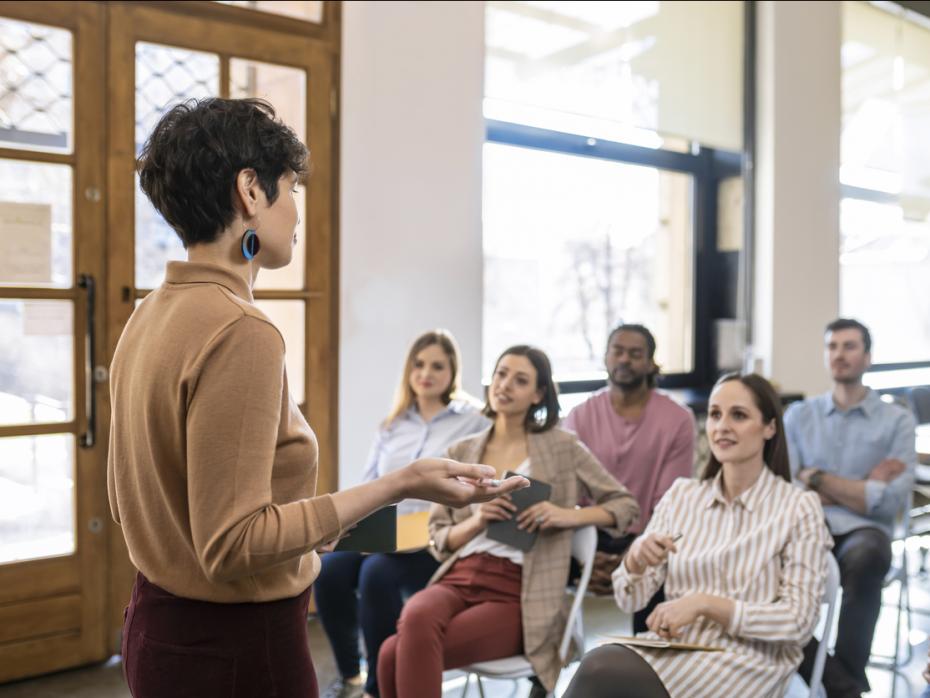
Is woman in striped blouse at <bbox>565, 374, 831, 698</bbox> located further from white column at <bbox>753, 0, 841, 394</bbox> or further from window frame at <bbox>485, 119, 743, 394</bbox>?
white column at <bbox>753, 0, 841, 394</bbox>

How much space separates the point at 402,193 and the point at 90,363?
145 centimetres

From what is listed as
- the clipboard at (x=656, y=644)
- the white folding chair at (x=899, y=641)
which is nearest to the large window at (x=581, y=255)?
the white folding chair at (x=899, y=641)

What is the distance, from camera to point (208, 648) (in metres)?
1.08

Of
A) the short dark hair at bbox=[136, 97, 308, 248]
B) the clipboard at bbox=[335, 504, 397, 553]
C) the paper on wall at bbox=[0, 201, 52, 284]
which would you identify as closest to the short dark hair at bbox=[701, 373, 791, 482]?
the clipboard at bbox=[335, 504, 397, 553]

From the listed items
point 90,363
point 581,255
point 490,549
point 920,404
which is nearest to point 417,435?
point 490,549

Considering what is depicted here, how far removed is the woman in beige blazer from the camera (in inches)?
93.9

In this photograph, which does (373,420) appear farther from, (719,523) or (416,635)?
(719,523)

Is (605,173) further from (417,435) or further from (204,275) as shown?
(204,275)

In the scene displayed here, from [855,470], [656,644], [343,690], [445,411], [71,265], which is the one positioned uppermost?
[71,265]

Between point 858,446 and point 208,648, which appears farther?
point 858,446

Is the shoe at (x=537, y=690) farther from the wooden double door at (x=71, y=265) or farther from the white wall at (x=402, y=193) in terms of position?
the wooden double door at (x=71, y=265)

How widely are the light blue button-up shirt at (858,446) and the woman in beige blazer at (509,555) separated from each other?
1060mm

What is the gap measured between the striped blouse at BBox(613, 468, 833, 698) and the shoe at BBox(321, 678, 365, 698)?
1122mm

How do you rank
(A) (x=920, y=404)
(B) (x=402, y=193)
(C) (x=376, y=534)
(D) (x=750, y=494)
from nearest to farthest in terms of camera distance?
(C) (x=376, y=534)
(D) (x=750, y=494)
(B) (x=402, y=193)
(A) (x=920, y=404)
